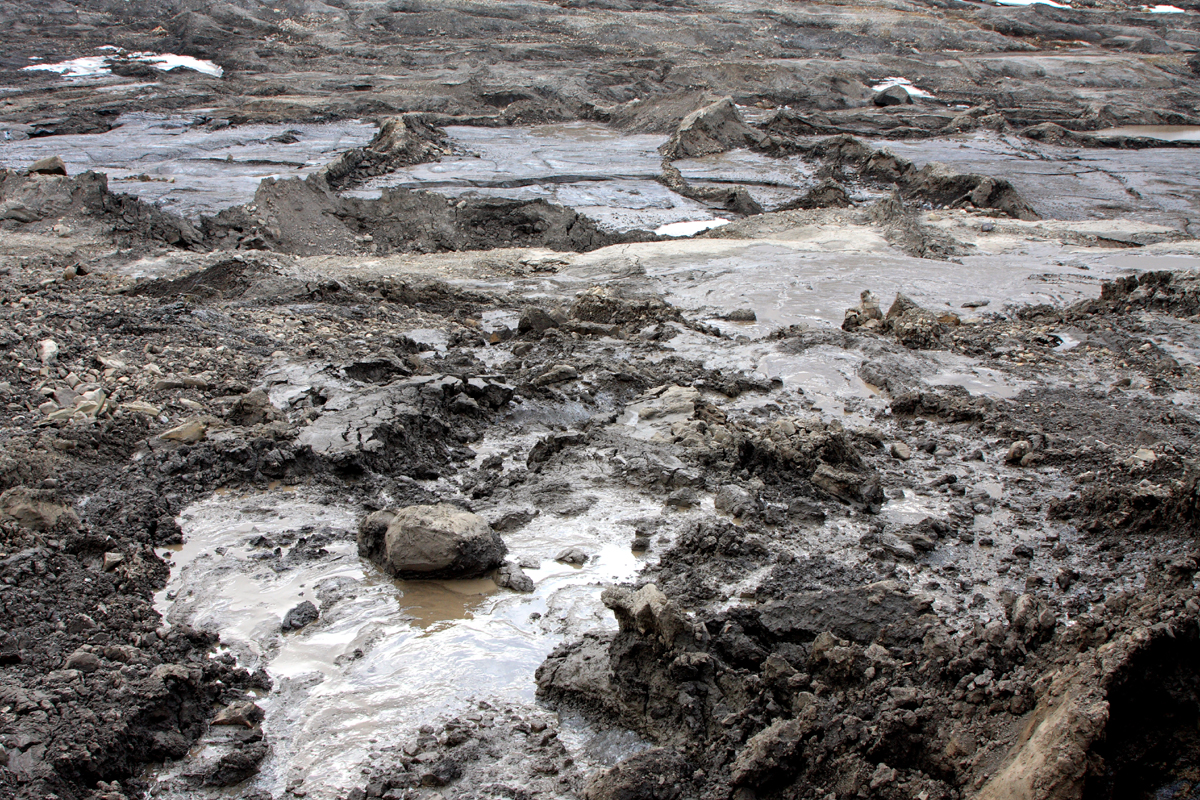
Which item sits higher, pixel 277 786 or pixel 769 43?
pixel 769 43

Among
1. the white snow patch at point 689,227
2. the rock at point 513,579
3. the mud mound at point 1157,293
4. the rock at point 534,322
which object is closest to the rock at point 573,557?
the rock at point 513,579

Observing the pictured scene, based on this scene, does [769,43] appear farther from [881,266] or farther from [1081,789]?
[1081,789]

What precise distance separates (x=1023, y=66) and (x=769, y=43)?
22.8 ft

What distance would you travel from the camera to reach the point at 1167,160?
534 inches

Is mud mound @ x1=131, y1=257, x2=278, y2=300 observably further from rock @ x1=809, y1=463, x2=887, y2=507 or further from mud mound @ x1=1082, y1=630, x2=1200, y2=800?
mud mound @ x1=1082, y1=630, x2=1200, y2=800

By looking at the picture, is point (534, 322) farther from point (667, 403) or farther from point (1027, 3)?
point (1027, 3)

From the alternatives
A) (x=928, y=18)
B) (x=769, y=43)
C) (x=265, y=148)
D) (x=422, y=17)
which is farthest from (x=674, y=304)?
(x=928, y=18)

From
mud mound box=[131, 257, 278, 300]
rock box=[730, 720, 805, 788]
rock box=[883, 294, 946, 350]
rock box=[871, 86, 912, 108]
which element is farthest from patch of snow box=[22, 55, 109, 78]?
rock box=[730, 720, 805, 788]

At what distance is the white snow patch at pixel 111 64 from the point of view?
19.3 meters

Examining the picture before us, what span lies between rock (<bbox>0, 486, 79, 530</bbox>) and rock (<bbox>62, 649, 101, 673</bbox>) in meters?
1.04

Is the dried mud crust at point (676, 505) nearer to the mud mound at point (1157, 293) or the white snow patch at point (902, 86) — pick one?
the mud mound at point (1157, 293)

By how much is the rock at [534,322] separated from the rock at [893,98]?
15187 millimetres

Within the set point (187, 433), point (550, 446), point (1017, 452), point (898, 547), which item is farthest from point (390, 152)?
point (898, 547)

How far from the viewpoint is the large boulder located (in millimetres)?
3469
